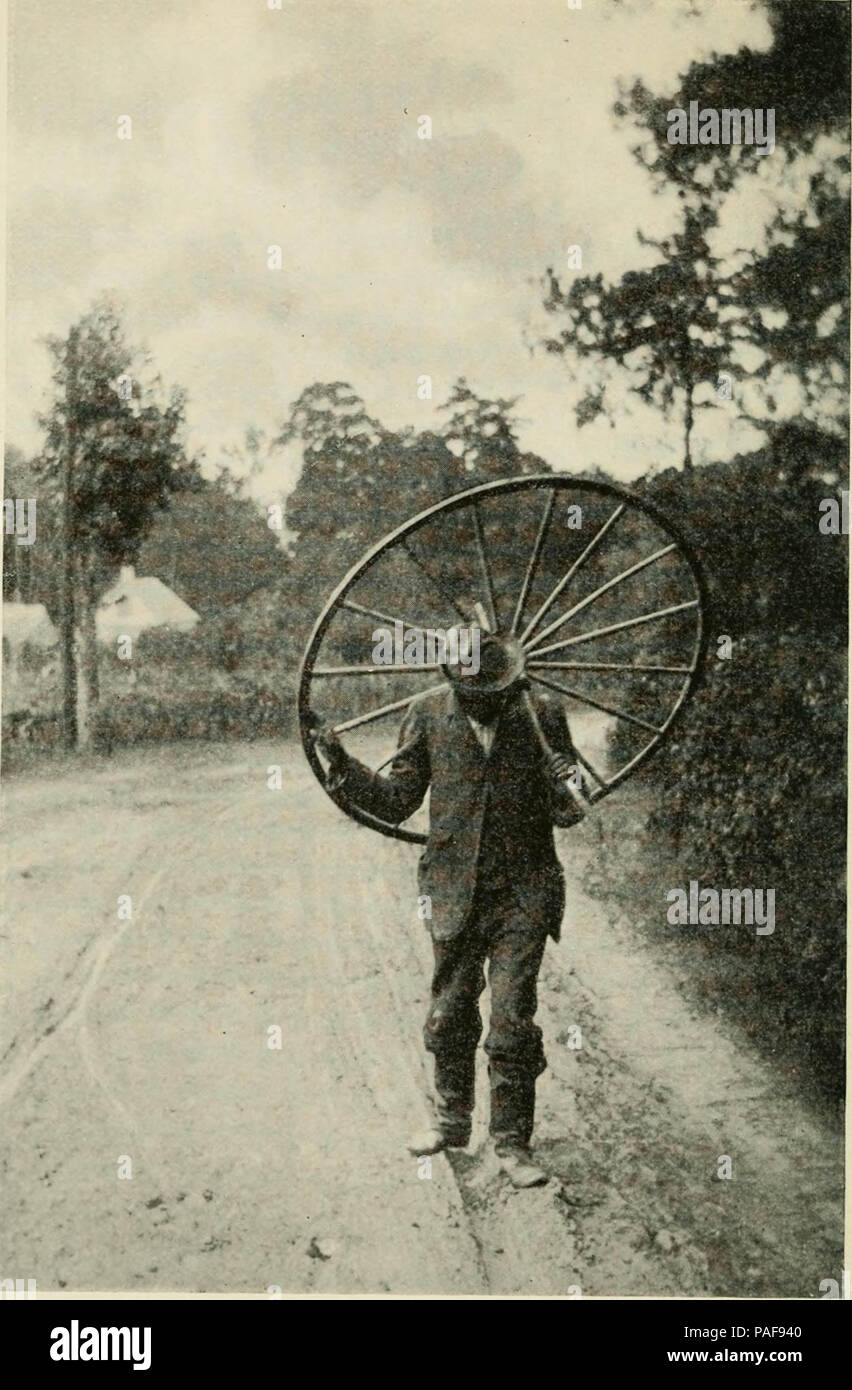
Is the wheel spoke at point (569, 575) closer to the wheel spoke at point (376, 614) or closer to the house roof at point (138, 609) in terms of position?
the wheel spoke at point (376, 614)

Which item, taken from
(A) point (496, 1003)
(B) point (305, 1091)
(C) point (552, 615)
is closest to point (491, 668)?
(C) point (552, 615)

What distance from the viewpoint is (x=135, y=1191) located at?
12.6 ft

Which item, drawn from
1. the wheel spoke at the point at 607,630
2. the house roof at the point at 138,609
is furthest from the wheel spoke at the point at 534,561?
the house roof at the point at 138,609

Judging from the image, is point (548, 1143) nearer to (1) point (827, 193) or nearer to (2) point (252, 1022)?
(2) point (252, 1022)

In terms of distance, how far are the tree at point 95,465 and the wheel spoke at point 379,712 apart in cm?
88

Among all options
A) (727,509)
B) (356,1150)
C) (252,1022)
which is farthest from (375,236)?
(356,1150)

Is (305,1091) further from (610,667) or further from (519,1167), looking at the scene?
(610,667)

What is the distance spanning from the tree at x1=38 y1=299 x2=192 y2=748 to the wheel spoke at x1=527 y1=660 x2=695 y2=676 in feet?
4.44

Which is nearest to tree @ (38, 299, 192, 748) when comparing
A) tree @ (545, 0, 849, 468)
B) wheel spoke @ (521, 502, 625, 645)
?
wheel spoke @ (521, 502, 625, 645)

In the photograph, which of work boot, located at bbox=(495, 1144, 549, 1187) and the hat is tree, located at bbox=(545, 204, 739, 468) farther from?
work boot, located at bbox=(495, 1144, 549, 1187)

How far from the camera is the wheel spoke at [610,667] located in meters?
3.85

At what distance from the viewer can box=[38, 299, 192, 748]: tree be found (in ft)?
13.2

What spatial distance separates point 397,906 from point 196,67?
9.37ft

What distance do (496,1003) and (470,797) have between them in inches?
25.8
